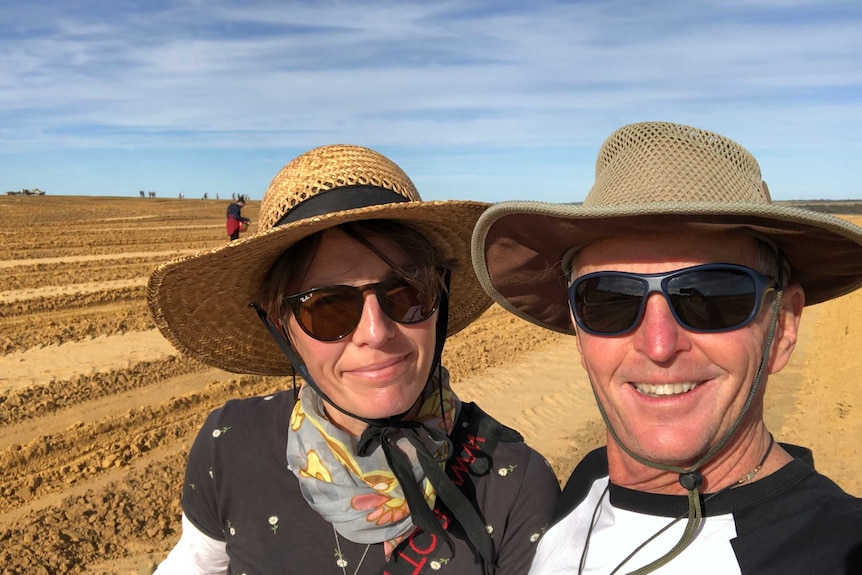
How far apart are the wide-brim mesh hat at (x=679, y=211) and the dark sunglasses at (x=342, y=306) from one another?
0.93 feet

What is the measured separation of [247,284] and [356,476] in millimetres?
745

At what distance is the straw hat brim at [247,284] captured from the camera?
1.70 m

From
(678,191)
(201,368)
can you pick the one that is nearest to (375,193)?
(678,191)

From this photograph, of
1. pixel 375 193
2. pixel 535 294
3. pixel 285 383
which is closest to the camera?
pixel 375 193

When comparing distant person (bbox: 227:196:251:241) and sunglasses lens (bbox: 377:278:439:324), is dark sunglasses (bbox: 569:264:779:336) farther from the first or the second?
distant person (bbox: 227:196:251:241)

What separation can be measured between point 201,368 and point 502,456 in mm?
6336

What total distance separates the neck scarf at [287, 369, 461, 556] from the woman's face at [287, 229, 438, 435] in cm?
11

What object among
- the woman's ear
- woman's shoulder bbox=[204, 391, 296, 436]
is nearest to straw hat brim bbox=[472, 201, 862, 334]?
the woman's ear

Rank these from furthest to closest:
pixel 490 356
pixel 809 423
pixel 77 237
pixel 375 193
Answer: pixel 77 237, pixel 490 356, pixel 809 423, pixel 375 193

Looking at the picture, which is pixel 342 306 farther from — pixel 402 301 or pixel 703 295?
pixel 703 295

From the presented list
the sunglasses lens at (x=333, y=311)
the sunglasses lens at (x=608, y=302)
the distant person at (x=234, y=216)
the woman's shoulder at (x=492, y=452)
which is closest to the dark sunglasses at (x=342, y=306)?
the sunglasses lens at (x=333, y=311)

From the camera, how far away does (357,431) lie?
6.19 feet

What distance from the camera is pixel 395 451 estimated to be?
1.73 m

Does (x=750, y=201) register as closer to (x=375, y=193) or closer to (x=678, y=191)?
(x=678, y=191)
